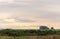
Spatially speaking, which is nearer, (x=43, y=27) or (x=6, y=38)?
(x=6, y=38)

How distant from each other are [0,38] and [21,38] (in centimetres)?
233

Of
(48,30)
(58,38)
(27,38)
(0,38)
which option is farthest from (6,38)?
(48,30)

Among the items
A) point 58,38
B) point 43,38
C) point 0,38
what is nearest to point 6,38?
point 0,38

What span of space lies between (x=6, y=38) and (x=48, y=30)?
9.21 m

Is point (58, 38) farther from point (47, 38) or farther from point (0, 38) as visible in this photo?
point (0, 38)

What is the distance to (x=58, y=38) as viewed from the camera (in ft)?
84.1

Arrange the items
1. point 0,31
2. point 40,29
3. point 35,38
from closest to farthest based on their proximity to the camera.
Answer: point 35,38
point 0,31
point 40,29

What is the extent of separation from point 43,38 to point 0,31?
335 inches

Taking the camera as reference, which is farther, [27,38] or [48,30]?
[48,30]

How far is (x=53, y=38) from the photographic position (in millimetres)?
25203

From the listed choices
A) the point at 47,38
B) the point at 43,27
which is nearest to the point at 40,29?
the point at 43,27

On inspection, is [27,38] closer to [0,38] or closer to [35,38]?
[35,38]

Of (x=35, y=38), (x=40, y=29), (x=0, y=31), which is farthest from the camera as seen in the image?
(x=40, y=29)

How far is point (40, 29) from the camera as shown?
34.4 meters
